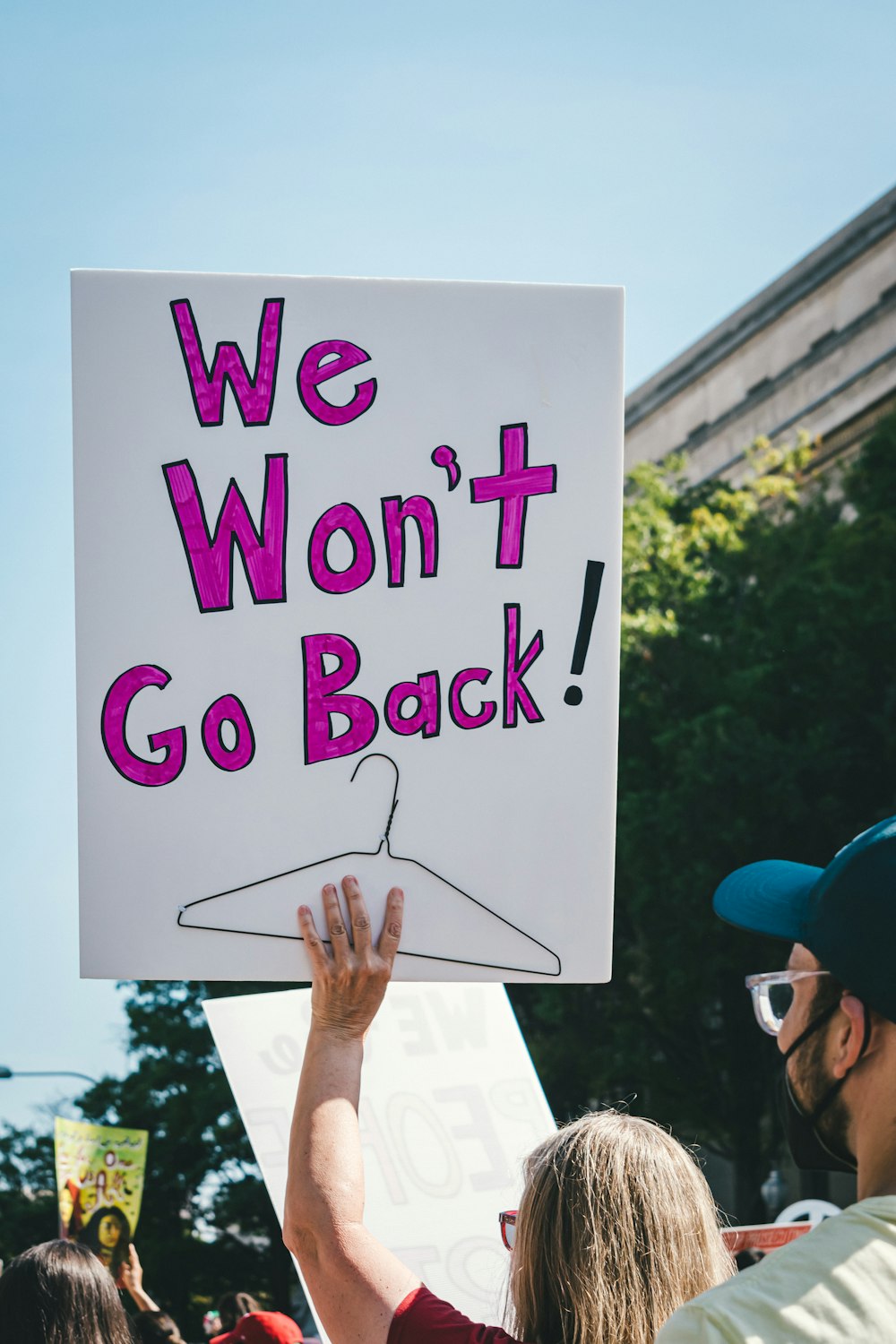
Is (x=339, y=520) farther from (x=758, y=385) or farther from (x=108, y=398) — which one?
(x=758, y=385)

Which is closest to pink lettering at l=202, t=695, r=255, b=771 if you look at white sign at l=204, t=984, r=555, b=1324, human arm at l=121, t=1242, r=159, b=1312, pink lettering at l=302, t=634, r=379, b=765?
pink lettering at l=302, t=634, r=379, b=765

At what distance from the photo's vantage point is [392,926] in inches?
97.4

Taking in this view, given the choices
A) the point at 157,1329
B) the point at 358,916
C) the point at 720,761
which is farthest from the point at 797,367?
the point at 358,916

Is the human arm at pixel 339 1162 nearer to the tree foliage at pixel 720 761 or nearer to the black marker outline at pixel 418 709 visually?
the black marker outline at pixel 418 709

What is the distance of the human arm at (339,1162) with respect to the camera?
1941mm

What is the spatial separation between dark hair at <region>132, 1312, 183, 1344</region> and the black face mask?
4984 mm

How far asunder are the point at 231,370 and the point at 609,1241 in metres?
1.60

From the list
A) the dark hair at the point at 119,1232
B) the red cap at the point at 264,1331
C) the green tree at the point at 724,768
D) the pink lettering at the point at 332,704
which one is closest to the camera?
the pink lettering at the point at 332,704

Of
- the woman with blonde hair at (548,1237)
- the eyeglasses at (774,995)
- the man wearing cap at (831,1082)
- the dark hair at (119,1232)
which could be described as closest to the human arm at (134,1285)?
the dark hair at (119,1232)

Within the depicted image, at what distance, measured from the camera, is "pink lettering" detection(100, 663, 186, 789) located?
256cm

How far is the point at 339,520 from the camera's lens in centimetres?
268

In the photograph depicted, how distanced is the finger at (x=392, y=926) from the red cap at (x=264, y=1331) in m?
3.17

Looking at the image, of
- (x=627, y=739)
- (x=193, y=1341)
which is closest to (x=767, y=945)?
(x=627, y=739)

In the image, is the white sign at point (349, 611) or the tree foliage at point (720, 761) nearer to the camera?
the white sign at point (349, 611)
